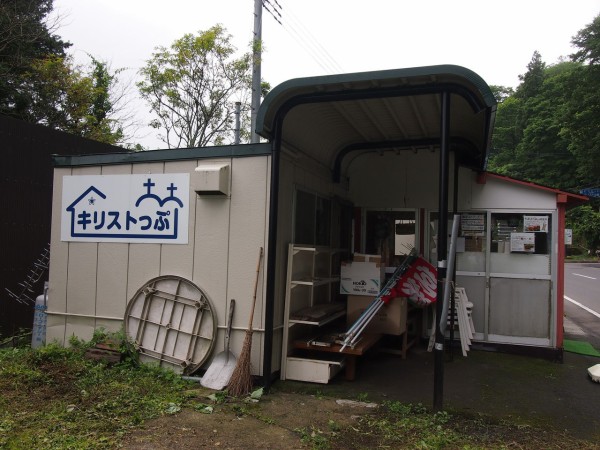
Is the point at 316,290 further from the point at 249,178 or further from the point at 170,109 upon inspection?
the point at 170,109

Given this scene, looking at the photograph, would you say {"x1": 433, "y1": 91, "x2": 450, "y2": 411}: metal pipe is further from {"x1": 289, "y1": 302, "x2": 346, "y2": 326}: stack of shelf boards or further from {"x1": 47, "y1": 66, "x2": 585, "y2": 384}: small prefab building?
{"x1": 289, "y1": 302, "x2": 346, "y2": 326}: stack of shelf boards

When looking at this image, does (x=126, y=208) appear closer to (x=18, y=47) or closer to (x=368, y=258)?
(x=368, y=258)

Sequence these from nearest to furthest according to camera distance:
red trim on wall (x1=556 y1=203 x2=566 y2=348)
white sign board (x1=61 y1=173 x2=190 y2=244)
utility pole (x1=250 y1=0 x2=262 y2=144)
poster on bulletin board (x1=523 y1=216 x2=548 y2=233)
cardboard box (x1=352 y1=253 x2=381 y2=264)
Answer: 1. white sign board (x1=61 y1=173 x2=190 y2=244)
2. cardboard box (x1=352 y1=253 x2=381 y2=264)
3. red trim on wall (x1=556 y1=203 x2=566 y2=348)
4. poster on bulletin board (x1=523 y1=216 x2=548 y2=233)
5. utility pole (x1=250 y1=0 x2=262 y2=144)

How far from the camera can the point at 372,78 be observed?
4191 millimetres

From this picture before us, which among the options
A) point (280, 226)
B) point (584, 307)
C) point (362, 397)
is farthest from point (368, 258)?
point (584, 307)

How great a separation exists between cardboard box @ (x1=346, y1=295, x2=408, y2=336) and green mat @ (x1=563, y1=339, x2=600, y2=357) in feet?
10.2

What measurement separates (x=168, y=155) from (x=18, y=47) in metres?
12.2

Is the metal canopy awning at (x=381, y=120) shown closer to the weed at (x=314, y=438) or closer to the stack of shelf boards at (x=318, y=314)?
the stack of shelf boards at (x=318, y=314)

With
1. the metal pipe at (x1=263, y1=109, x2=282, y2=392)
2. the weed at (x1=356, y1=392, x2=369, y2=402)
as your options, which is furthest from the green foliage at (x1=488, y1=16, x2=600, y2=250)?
the weed at (x1=356, y1=392, x2=369, y2=402)

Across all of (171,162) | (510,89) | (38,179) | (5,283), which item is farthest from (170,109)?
(510,89)

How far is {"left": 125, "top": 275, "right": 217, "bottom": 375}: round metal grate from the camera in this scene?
204 inches

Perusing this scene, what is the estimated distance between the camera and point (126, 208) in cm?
560

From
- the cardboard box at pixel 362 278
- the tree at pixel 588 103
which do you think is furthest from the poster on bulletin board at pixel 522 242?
the tree at pixel 588 103

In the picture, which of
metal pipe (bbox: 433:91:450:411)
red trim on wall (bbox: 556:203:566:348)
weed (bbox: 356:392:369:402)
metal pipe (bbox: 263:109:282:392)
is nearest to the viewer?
metal pipe (bbox: 433:91:450:411)
